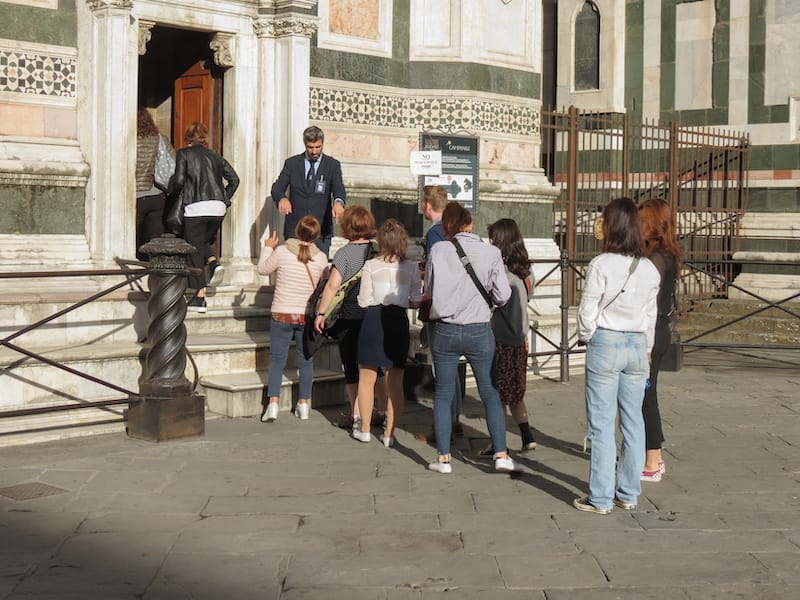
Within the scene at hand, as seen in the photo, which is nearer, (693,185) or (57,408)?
(57,408)

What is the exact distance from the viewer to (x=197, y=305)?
11.1 metres

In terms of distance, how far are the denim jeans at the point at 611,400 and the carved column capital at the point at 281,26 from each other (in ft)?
19.6

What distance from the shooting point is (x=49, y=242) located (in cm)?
1077

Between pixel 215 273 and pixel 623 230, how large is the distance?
17.3 feet

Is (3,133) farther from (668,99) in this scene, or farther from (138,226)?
(668,99)

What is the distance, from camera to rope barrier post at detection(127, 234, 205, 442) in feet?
29.8

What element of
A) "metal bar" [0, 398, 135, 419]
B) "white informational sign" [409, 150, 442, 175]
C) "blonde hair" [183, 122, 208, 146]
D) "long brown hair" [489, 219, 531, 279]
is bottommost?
"metal bar" [0, 398, 135, 419]

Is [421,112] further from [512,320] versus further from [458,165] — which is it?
[512,320]

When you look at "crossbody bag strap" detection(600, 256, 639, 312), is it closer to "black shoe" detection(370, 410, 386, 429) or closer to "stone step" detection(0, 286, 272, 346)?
"black shoe" detection(370, 410, 386, 429)

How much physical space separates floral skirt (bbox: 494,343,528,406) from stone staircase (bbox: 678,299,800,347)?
803cm

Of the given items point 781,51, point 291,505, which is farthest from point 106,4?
point 781,51

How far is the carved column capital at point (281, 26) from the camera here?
1206 cm

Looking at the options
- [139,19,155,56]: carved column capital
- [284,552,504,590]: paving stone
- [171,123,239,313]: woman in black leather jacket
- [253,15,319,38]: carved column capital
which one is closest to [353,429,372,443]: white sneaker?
[171,123,239,313]: woman in black leather jacket

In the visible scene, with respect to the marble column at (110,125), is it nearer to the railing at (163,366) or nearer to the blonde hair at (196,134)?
the blonde hair at (196,134)
